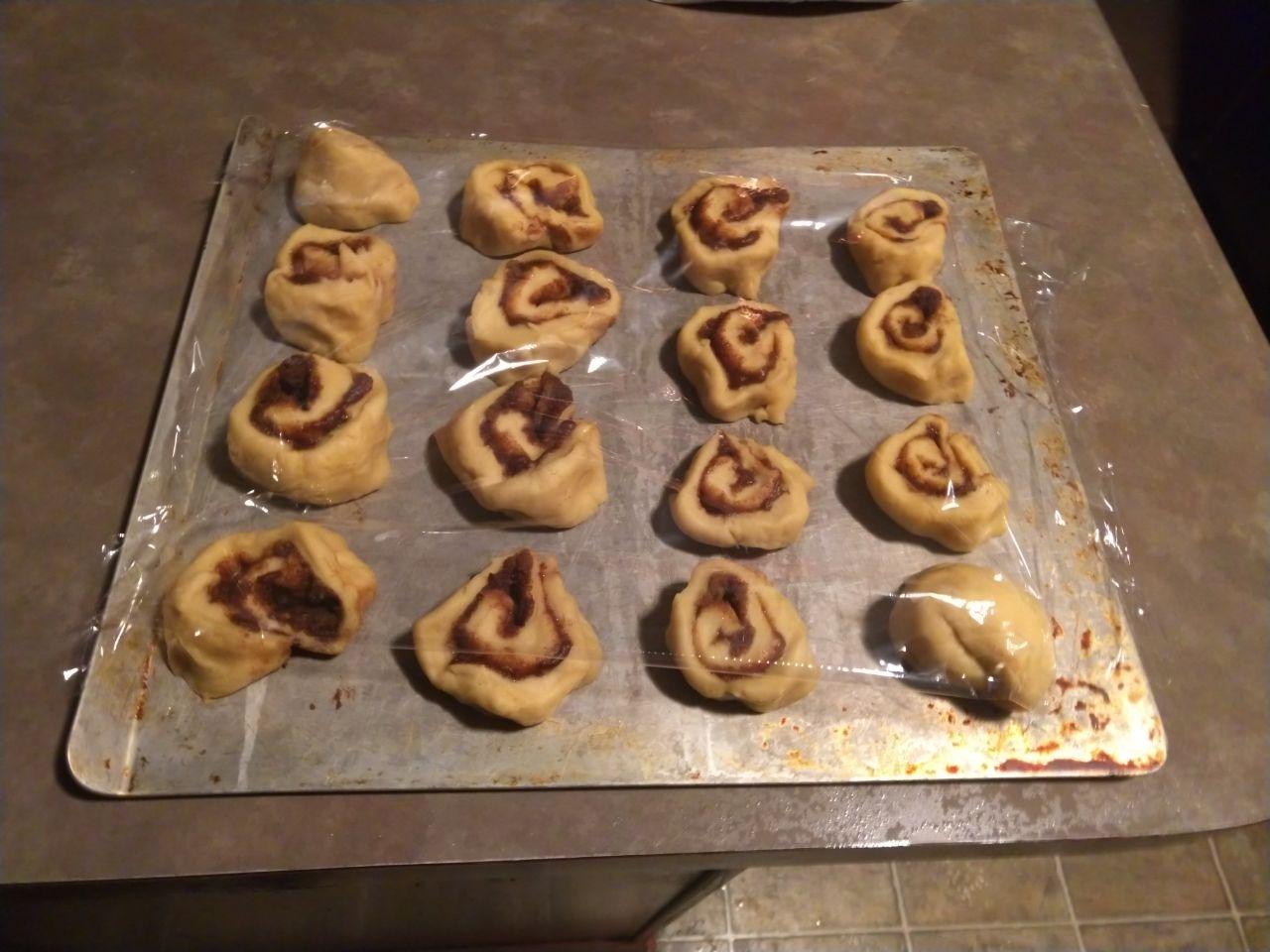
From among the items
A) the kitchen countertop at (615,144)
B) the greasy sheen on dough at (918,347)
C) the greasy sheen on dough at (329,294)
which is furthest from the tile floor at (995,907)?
the greasy sheen on dough at (329,294)

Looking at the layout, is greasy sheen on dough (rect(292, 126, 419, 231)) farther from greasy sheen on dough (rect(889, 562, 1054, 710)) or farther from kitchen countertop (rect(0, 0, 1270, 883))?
greasy sheen on dough (rect(889, 562, 1054, 710))

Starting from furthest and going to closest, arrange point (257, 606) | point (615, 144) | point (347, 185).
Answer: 1. point (615, 144)
2. point (347, 185)
3. point (257, 606)

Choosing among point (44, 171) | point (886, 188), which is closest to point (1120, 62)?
point (886, 188)

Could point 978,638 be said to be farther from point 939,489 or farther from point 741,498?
point 741,498

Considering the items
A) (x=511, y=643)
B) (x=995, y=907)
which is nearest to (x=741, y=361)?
(x=511, y=643)

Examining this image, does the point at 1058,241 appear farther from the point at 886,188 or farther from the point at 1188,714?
the point at 1188,714
